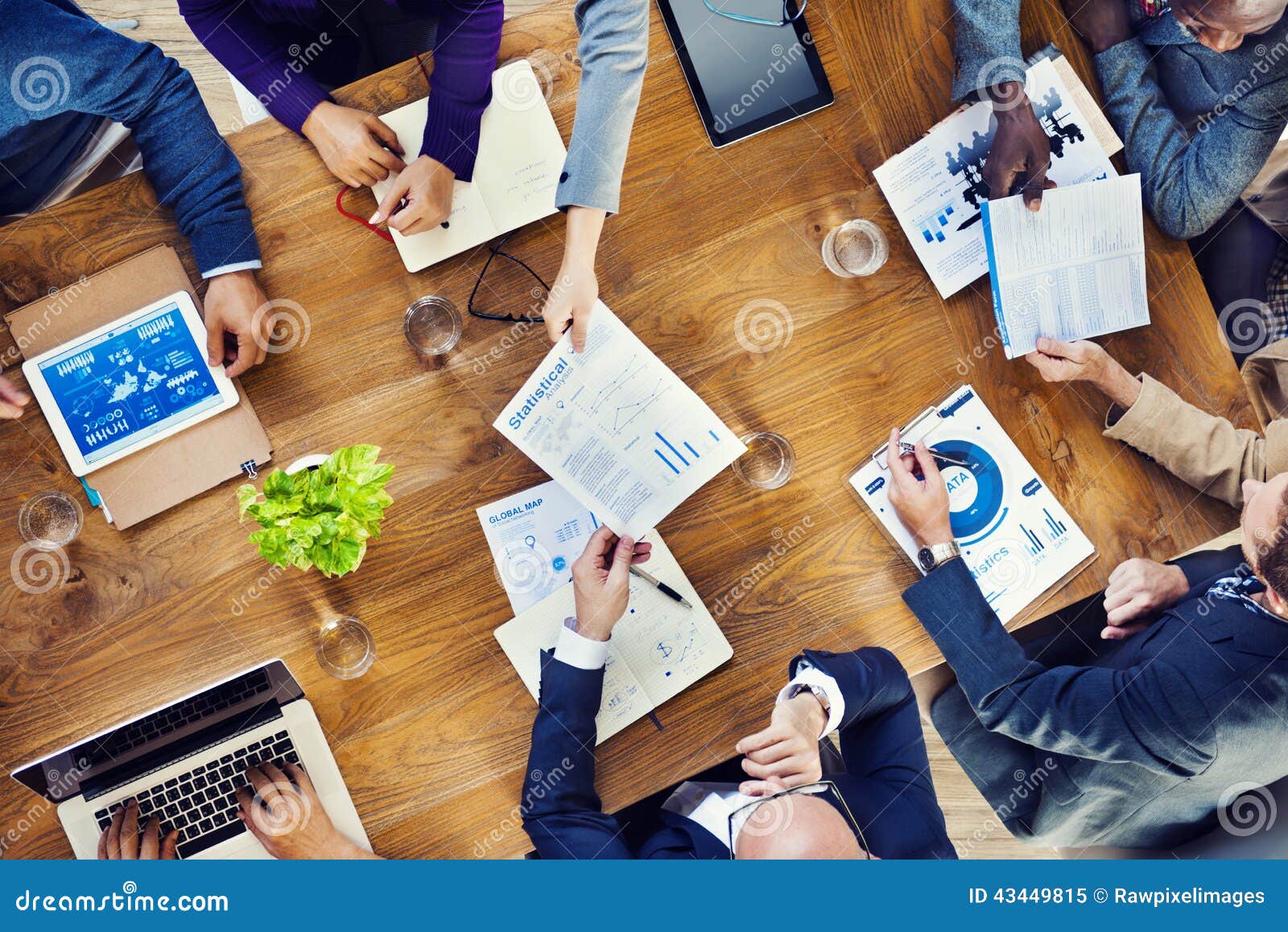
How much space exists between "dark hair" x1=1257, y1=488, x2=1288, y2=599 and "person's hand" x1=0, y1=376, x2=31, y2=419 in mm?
2138

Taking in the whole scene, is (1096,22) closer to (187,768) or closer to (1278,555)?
(1278,555)

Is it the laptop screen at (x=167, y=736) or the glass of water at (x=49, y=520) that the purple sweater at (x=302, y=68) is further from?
the laptop screen at (x=167, y=736)

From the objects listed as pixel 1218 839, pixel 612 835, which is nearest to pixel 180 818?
pixel 612 835

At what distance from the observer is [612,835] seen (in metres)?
1.36

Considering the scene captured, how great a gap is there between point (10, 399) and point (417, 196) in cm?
74

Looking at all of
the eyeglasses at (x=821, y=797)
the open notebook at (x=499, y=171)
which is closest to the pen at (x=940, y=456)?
the eyeglasses at (x=821, y=797)

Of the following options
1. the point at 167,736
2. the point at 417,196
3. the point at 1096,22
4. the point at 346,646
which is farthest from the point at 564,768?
the point at 1096,22

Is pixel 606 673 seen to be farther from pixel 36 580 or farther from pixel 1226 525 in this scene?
pixel 1226 525

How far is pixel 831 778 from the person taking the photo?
1.45 meters

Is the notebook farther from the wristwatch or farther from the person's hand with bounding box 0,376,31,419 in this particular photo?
the person's hand with bounding box 0,376,31,419

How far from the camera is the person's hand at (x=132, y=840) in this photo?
127 centimetres

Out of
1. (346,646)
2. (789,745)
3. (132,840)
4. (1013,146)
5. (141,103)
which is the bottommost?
(789,745)

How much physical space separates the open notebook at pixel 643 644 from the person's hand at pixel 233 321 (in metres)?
0.63

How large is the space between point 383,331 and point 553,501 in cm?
41
